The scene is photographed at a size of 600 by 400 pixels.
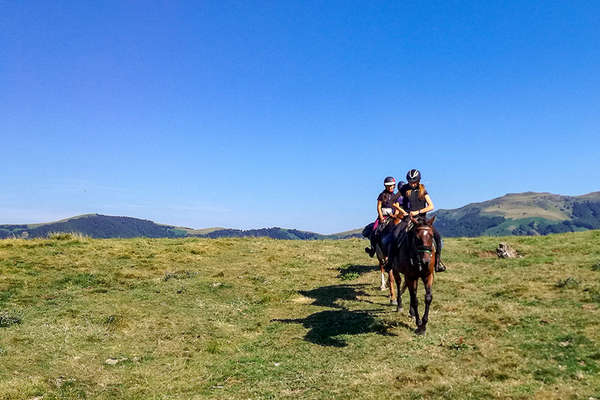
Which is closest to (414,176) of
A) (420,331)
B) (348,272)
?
(420,331)

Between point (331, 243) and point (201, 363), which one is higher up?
point (331, 243)

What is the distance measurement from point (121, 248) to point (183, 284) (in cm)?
1037

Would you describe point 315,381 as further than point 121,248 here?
No

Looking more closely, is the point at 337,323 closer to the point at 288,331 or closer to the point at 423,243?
the point at 288,331

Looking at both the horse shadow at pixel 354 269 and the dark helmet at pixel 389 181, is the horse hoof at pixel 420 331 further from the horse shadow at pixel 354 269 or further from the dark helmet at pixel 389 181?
the horse shadow at pixel 354 269

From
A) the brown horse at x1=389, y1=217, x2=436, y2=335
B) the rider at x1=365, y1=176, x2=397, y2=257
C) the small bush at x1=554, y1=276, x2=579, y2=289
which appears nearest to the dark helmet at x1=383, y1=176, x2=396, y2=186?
the rider at x1=365, y1=176, x2=397, y2=257

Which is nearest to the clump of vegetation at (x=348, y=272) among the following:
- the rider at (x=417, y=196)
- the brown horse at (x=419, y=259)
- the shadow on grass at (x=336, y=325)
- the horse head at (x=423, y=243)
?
the shadow on grass at (x=336, y=325)

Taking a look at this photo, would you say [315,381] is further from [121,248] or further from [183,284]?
[121,248]

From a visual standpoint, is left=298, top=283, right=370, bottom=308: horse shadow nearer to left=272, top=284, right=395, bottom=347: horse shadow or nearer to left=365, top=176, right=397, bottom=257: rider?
left=272, top=284, right=395, bottom=347: horse shadow

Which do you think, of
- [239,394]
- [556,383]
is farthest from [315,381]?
[556,383]

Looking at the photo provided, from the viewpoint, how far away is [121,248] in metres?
26.7

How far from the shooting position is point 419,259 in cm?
1134

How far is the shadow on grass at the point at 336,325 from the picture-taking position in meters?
12.0

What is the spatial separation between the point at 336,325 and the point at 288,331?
166cm
